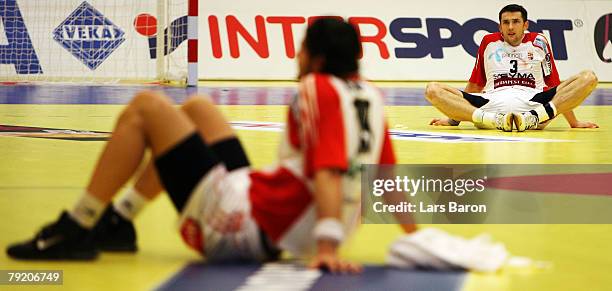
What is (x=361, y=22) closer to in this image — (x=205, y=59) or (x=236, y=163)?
(x=205, y=59)

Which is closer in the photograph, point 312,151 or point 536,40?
point 312,151

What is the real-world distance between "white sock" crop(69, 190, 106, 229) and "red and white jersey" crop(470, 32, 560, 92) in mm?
7885

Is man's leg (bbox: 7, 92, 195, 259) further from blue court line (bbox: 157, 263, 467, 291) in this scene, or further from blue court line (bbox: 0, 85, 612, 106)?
blue court line (bbox: 0, 85, 612, 106)

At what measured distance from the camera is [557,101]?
11242 mm

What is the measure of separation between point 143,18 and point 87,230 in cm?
1523

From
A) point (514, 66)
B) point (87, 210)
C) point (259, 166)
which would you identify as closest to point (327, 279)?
point (87, 210)

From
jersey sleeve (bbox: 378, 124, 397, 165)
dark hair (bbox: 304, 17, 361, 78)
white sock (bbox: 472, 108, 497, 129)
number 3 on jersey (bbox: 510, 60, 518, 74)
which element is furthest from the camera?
number 3 on jersey (bbox: 510, 60, 518, 74)

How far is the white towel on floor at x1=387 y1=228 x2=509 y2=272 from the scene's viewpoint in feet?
13.9

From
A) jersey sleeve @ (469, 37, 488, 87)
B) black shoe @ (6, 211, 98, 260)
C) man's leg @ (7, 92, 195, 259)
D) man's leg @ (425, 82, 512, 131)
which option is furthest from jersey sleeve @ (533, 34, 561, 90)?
black shoe @ (6, 211, 98, 260)

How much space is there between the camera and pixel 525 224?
5.62 m

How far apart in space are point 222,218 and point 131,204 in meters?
0.53

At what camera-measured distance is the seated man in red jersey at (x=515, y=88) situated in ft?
36.8

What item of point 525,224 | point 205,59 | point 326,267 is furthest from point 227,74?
point 326,267

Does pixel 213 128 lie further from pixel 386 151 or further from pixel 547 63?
pixel 547 63
